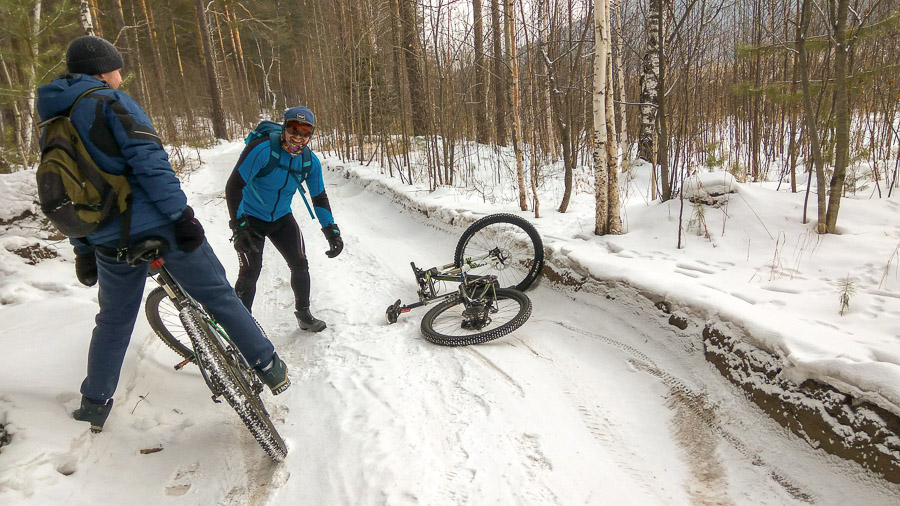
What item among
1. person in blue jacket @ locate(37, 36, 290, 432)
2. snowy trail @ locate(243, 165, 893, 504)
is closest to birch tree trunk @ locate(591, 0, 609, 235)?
snowy trail @ locate(243, 165, 893, 504)

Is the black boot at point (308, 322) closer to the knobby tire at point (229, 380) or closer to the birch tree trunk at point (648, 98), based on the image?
the knobby tire at point (229, 380)

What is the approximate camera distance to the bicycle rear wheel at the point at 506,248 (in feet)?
14.0

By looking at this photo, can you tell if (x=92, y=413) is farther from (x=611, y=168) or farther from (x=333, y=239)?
(x=611, y=168)

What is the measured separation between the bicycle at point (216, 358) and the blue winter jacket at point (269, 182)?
1.26m

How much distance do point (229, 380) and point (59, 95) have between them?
1.57 metres

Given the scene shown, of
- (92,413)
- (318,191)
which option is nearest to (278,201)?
(318,191)

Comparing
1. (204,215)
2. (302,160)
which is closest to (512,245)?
(302,160)

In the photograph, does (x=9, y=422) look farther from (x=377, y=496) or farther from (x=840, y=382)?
(x=840, y=382)

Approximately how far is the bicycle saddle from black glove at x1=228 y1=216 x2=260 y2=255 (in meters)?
1.21

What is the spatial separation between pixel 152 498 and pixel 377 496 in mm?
1154

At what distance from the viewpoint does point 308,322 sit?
3.93 meters

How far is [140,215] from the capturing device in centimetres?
217

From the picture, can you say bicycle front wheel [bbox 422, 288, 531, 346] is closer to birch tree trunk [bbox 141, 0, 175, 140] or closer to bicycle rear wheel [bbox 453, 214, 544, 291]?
bicycle rear wheel [bbox 453, 214, 544, 291]

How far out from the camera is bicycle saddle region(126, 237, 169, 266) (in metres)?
2.09
